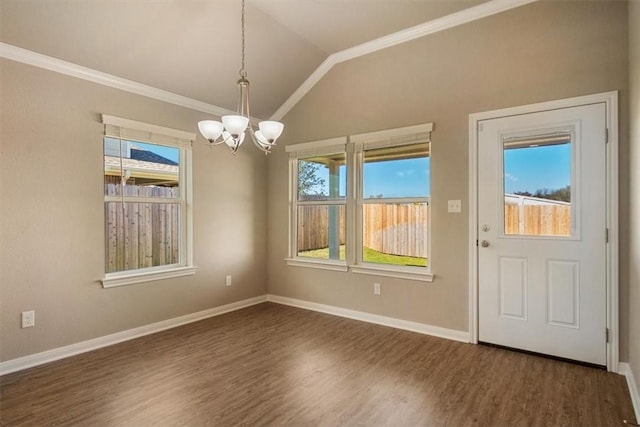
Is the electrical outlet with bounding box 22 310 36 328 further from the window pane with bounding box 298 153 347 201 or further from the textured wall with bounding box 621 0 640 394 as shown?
the textured wall with bounding box 621 0 640 394

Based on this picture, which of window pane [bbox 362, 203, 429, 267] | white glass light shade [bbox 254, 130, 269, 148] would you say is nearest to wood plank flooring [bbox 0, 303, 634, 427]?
window pane [bbox 362, 203, 429, 267]

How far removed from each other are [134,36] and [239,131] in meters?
1.64

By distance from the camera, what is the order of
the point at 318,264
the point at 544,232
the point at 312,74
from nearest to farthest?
the point at 544,232, the point at 312,74, the point at 318,264

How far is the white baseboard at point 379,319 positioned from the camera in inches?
134

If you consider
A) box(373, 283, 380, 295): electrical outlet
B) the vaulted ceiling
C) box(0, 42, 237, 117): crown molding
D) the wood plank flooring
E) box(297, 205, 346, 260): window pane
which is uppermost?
the vaulted ceiling

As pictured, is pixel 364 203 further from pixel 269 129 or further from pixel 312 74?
pixel 269 129

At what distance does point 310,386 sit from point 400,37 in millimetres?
3469

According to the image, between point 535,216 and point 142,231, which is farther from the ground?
point 535,216

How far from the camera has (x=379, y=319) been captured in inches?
153

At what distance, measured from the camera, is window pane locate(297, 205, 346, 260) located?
433cm

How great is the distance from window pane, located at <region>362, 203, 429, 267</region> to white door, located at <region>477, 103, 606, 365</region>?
0.61m

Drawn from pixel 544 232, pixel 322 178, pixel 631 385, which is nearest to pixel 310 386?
pixel 631 385

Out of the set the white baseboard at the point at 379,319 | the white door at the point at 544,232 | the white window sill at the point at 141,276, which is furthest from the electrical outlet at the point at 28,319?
the white door at the point at 544,232

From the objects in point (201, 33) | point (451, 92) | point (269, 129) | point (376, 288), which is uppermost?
point (201, 33)
